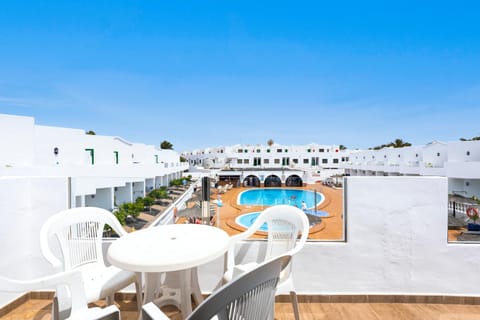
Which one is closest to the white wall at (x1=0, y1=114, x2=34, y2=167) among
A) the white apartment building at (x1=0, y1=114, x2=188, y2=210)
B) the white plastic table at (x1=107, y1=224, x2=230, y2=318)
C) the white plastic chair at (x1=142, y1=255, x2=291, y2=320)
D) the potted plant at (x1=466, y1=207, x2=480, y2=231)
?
the white apartment building at (x1=0, y1=114, x2=188, y2=210)

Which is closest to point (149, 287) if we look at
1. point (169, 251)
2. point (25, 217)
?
point (169, 251)

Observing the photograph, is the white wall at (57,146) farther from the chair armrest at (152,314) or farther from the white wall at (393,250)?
the chair armrest at (152,314)

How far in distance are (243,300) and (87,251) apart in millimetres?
1968

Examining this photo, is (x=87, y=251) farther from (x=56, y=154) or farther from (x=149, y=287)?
(x=56, y=154)

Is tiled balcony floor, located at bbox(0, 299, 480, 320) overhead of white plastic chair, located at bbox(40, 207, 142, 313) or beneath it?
beneath

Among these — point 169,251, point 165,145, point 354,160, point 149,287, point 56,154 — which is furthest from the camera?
point 165,145

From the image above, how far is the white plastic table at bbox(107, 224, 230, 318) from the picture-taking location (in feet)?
4.62

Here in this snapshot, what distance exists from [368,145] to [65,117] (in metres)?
54.4

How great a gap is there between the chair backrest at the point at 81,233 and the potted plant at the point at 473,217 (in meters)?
3.40

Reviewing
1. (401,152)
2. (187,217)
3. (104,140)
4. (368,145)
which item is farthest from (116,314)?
(368,145)

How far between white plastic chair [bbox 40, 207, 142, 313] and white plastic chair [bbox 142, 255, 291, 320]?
1.08 m

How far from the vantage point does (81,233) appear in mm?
2178

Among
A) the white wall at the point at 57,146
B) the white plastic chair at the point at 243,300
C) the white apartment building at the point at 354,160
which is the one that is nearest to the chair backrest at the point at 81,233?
the white plastic chair at the point at 243,300

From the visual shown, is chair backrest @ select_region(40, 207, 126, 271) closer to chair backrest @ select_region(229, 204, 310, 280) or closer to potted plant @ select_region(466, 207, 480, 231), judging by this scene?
chair backrest @ select_region(229, 204, 310, 280)
